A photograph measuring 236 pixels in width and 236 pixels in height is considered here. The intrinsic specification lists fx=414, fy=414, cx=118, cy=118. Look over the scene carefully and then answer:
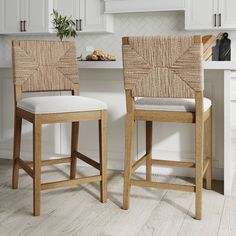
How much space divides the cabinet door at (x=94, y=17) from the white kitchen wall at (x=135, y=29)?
0.19 metres

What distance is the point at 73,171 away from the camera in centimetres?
293

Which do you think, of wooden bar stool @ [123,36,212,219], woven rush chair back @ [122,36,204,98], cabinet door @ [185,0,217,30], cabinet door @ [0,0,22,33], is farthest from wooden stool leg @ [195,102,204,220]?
cabinet door @ [0,0,22,33]

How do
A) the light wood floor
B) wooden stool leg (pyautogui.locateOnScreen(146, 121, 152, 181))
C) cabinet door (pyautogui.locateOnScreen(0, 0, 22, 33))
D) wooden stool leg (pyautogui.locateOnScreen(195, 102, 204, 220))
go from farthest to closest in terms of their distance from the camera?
cabinet door (pyautogui.locateOnScreen(0, 0, 22, 33)), wooden stool leg (pyautogui.locateOnScreen(146, 121, 152, 181)), wooden stool leg (pyautogui.locateOnScreen(195, 102, 204, 220)), the light wood floor

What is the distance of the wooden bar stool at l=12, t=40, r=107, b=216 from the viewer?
2303 millimetres

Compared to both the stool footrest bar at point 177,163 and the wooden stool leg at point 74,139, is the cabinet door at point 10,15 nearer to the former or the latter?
the wooden stool leg at point 74,139

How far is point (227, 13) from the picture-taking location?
164 inches

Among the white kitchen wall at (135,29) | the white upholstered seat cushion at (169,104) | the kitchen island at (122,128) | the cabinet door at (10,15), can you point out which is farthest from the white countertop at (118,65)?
the cabinet door at (10,15)

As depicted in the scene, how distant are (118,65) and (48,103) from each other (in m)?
0.65

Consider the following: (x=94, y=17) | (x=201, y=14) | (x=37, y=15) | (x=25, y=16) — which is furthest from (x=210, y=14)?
(x=25, y=16)

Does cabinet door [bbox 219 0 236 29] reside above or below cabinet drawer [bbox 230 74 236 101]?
above

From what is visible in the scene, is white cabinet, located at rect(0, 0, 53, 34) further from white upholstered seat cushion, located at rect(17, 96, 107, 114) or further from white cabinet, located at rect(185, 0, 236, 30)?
white upholstered seat cushion, located at rect(17, 96, 107, 114)

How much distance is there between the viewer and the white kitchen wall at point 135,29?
4566 millimetres

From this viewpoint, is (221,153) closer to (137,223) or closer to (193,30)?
(137,223)

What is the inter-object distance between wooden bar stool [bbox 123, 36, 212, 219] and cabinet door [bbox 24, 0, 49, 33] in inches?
104
